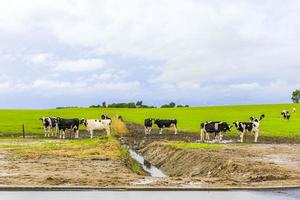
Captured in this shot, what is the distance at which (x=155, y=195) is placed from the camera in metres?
16.9

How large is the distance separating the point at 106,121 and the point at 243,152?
77.1 feet

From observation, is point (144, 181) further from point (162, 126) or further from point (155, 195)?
point (162, 126)

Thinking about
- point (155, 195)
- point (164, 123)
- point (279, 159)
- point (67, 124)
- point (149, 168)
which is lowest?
point (149, 168)

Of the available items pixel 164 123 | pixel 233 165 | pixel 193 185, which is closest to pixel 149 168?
pixel 233 165

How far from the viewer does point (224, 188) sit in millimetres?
18156

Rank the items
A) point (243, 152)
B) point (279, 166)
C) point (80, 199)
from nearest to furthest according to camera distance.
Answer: point (80, 199) → point (279, 166) → point (243, 152)

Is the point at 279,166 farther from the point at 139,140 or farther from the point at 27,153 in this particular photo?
the point at 139,140

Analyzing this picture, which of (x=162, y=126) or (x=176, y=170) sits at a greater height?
(x=162, y=126)

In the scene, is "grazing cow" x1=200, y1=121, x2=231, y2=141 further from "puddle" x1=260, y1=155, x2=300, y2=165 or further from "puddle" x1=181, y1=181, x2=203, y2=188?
"puddle" x1=181, y1=181, x2=203, y2=188

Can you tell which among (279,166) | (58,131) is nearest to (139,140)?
(58,131)

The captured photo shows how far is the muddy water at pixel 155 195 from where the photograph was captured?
16312 mm

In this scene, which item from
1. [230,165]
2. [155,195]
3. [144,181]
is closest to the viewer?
[155,195]

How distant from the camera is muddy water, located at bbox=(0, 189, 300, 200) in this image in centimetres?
1631

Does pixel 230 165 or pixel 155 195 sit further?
pixel 230 165
